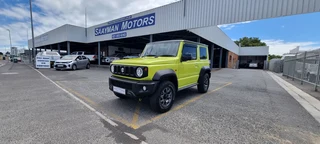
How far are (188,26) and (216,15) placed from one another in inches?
82.7

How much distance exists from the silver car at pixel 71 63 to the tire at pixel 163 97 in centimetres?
1310

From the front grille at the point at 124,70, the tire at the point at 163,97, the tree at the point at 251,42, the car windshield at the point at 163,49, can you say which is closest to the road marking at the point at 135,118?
the tire at the point at 163,97

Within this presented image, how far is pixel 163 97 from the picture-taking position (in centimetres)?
362

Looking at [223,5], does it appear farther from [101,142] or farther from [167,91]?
[101,142]

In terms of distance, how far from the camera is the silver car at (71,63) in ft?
44.0

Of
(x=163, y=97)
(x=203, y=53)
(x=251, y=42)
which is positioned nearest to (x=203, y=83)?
(x=203, y=53)

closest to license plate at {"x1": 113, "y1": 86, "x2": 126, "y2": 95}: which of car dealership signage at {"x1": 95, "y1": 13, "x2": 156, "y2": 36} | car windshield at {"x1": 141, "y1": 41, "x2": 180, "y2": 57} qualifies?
car windshield at {"x1": 141, "y1": 41, "x2": 180, "y2": 57}

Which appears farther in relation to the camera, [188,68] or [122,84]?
[188,68]

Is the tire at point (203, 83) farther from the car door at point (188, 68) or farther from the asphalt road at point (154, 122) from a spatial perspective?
the asphalt road at point (154, 122)

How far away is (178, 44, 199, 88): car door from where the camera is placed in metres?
4.19

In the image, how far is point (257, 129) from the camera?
9.41 ft

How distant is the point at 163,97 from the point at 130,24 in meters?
12.4

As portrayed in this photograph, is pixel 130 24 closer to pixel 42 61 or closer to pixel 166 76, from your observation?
pixel 42 61

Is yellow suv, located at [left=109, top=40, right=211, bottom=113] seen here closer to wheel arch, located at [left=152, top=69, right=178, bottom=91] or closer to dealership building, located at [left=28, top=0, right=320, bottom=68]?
wheel arch, located at [left=152, top=69, right=178, bottom=91]
